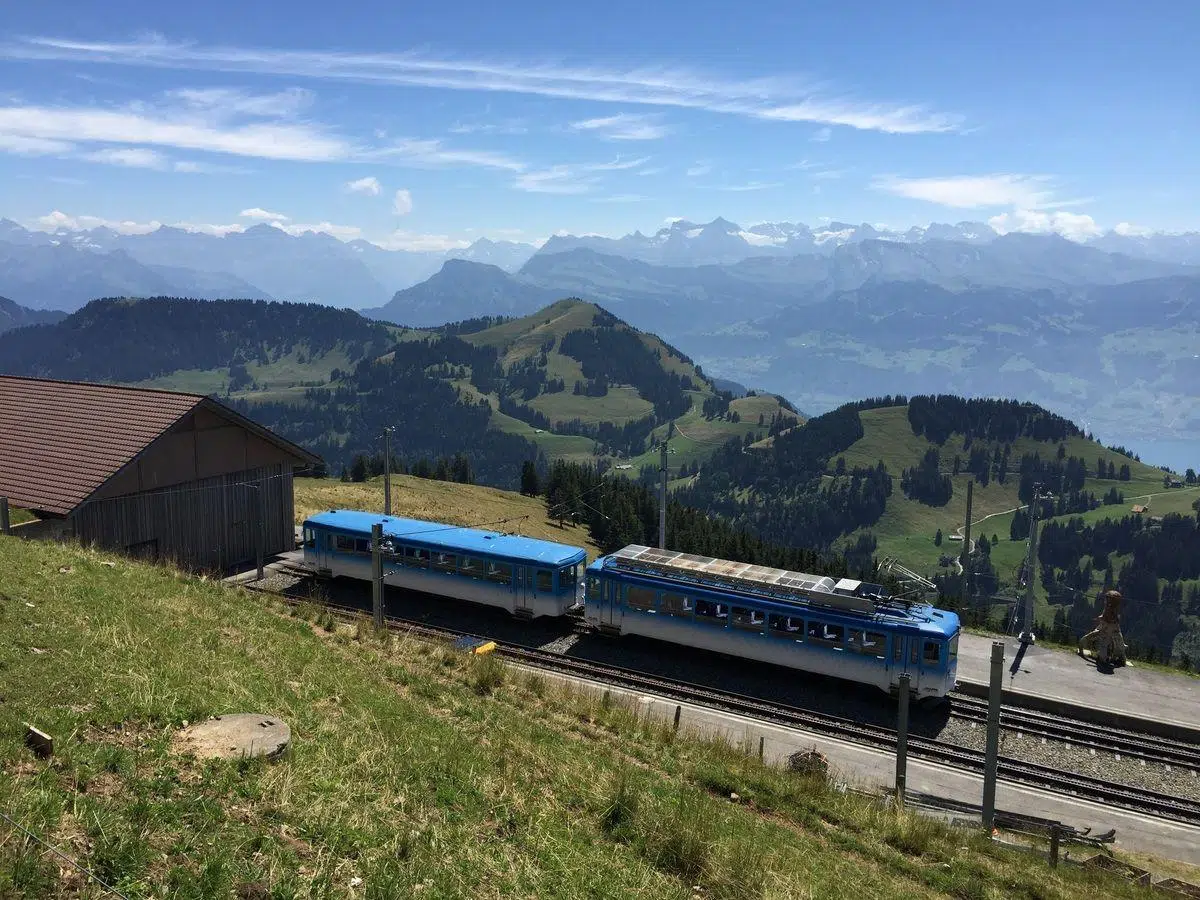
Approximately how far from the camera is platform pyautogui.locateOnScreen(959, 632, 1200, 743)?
28.0 metres

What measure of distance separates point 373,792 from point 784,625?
20400 millimetres

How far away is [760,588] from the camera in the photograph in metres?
29.4

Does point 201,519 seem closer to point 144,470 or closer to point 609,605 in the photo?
point 144,470

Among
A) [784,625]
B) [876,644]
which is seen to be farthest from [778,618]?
[876,644]

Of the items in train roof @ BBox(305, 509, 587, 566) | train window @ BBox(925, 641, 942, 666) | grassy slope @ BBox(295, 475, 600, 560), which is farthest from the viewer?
grassy slope @ BBox(295, 475, 600, 560)

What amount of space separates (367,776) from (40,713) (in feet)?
13.7

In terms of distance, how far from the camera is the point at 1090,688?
101 feet

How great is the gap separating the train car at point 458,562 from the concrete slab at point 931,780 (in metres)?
6.37

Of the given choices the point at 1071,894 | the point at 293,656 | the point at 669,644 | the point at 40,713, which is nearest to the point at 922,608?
the point at 669,644

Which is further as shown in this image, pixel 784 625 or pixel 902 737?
pixel 784 625

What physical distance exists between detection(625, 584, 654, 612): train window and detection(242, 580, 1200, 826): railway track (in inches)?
100

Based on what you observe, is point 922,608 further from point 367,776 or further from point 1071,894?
point 367,776

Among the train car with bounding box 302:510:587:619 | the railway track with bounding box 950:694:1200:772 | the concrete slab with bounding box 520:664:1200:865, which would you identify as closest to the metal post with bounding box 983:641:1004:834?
the concrete slab with bounding box 520:664:1200:865

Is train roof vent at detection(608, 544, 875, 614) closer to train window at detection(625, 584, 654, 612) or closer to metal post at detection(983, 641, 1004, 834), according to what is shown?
train window at detection(625, 584, 654, 612)
